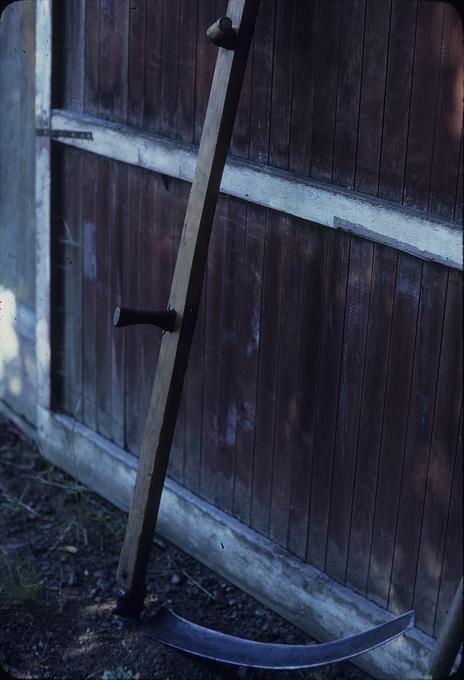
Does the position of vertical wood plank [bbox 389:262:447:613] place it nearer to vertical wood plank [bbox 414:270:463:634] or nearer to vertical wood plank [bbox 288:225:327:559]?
vertical wood plank [bbox 414:270:463:634]

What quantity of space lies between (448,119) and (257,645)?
1.70 meters

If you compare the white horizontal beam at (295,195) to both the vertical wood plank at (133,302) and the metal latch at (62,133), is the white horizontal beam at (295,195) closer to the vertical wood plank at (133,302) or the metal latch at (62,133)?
the metal latch at (62,133)

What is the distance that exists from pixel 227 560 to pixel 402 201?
61.6 inches

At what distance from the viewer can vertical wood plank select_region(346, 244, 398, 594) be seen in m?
3.07

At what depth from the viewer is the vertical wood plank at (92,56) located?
3986 mm

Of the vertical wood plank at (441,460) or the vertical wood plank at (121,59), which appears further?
the vertical wood plank at (121,59)

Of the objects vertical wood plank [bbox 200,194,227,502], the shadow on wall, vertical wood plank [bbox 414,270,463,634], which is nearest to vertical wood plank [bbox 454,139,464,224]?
vertical wood plank [bbox 414,270,463,634]

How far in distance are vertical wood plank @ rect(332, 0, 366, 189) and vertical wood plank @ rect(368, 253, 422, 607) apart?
0.33m

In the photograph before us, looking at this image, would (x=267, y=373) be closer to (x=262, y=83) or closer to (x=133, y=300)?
(x=133, y=300)

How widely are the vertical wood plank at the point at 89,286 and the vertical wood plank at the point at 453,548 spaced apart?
6.10ft

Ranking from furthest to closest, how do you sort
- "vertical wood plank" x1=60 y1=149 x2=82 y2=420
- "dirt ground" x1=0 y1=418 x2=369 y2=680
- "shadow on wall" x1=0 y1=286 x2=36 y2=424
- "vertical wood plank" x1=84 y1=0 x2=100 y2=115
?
1. "shadow on wall" x1=0 y1=286 x2=36 y2=424
2. "vertical wood plank" x1=60 y1=149 x2=82 y2=420
3. "vertical wood plank" x1=84 y1=0 x2=100 y2=115
4. "dirt ground" x1=0 y1=418 x2=369 y2=680

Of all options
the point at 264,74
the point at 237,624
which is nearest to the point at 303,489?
the point at 237,624

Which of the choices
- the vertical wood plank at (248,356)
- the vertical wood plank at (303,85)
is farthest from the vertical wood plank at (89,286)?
the vertical wood plank at (303,85)

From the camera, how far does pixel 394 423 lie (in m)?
3.12
